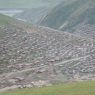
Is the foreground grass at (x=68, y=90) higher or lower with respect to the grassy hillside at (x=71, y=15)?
lower

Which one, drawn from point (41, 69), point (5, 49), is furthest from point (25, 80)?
point (5, 49)

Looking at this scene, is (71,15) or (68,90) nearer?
(68,90)

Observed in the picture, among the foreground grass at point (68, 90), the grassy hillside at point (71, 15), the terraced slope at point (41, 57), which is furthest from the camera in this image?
the grassy hillside at point (71, 15)

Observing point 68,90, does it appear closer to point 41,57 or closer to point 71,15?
point 41,57

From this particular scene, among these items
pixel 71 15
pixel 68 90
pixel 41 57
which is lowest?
pixel 68 90

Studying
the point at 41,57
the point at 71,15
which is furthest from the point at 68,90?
the point at 71,15

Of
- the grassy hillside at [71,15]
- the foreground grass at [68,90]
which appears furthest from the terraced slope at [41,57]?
the grassy hillside at [71,15]

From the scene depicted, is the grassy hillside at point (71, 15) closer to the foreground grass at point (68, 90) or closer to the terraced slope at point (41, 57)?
the terraced slope at point (41, 57)

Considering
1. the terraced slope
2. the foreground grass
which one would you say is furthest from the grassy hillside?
the foreground grass

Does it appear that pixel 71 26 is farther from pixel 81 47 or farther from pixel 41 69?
pixel 41 69

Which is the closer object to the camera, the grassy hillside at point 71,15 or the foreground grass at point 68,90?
the foreground grass at point 68,90
